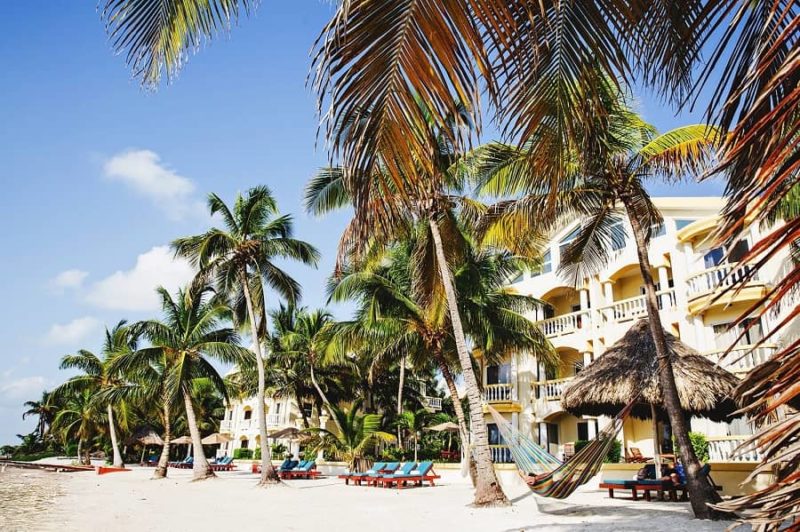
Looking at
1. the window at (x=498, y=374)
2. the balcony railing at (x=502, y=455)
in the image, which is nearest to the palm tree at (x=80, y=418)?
the window at (x=498, y=374)

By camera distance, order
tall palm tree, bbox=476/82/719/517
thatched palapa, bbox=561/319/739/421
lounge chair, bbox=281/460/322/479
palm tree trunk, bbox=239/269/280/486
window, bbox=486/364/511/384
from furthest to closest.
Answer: window, bbox=486/364/511/384 → lounge chair, bbox=281/460/322/479 → palm tree trunk, bbox=239/269/280/486 → thatched palapa, bbox=561/319/739/421 → tall palm tree, bbox=476/82/719/517

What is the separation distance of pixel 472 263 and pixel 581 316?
615 cm

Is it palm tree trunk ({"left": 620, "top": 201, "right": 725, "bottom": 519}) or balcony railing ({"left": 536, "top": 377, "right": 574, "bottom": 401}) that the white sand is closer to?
palm tree trunk ({"left": 620, "top": 201, "right": 725, "bottom": 519})

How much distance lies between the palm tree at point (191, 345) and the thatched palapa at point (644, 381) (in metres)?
12.5

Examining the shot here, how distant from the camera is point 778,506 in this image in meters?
1.16

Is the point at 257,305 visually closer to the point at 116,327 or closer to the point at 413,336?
the point at 413,336

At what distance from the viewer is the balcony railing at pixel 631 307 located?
55.0 feet

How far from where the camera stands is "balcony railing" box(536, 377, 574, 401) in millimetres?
19250

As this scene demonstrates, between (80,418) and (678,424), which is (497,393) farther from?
(80,418)

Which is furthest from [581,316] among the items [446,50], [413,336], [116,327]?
[116,327]

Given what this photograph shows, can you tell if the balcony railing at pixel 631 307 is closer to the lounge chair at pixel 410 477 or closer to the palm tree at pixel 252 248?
the lounge chair at pixel 410 477

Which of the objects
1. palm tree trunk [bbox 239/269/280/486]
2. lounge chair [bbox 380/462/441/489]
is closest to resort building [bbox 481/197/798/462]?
lounge chair [bbox 380/462/441/489]

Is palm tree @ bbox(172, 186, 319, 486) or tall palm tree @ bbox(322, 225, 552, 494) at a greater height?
palm tree @ bbox(172, 186, 319, 486)

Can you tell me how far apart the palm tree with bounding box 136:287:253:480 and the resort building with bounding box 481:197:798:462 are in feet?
31.3
